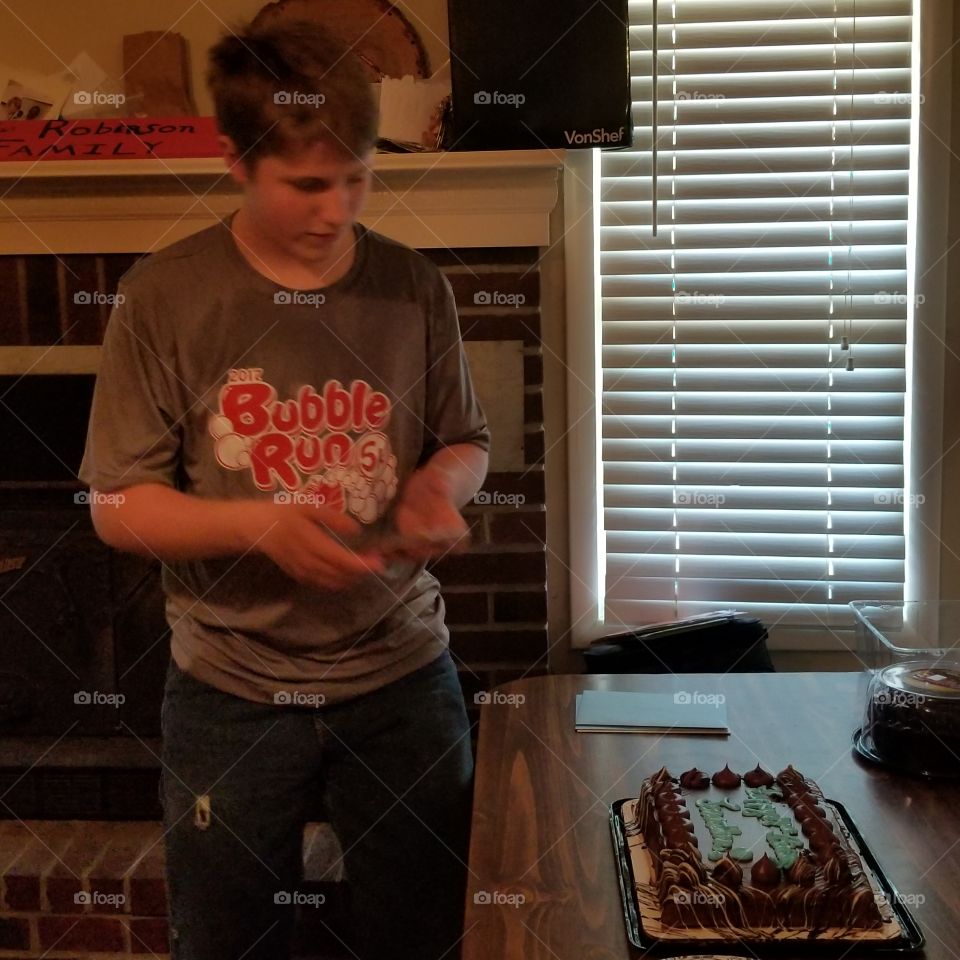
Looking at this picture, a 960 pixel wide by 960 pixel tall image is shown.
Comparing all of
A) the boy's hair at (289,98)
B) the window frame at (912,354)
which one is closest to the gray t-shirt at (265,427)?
the boy's hair at (289,98)

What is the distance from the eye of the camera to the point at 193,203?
6.62 feet

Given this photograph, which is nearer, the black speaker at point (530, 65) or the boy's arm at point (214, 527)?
the boy's arm at point (214, 527)

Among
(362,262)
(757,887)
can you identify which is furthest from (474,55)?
(757,887)

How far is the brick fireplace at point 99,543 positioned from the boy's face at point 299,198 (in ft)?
2.08

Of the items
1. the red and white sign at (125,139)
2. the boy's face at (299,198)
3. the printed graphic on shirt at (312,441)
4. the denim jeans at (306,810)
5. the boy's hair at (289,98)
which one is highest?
the red and white sign at (125,139)

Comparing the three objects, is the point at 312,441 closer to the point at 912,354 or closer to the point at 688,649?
the point at 688,649

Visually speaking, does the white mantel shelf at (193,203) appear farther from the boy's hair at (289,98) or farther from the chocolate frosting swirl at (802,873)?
the chocolate frosting swirl at (802,873)

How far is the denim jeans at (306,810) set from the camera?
1.30 m

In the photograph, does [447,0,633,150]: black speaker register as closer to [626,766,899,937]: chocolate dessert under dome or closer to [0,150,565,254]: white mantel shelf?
[0,150,565,254]: white mantel shelf

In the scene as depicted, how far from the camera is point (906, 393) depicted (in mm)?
2125

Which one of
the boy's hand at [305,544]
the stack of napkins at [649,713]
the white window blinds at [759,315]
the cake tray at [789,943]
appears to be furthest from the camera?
the white window blinds at [759,315]

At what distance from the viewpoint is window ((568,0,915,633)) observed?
2.06 m

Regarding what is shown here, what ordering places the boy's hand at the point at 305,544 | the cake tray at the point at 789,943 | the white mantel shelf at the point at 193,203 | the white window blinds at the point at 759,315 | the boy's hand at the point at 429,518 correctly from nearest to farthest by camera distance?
the cake tray at the point at 789,943 → the boy's hand at the point at 305,544 → the boy's hand at the point at 429,518 → the white mantel shelf at the point at 193,203 → the white window blinds at the point at 759,315

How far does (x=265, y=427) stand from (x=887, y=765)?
86cm
